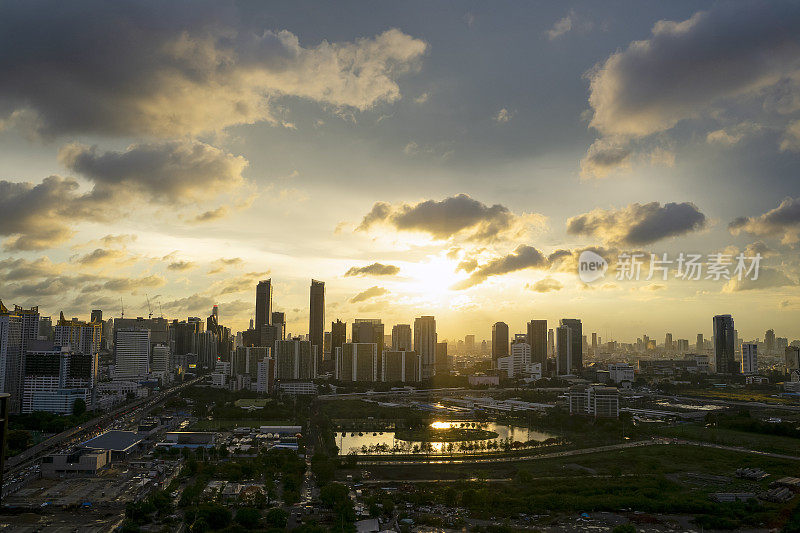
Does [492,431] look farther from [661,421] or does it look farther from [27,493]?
[27,493]

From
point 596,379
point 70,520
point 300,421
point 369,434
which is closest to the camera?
point 70,520

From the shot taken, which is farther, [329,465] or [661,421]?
[661,421]

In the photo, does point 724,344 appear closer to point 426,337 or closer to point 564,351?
point 564,351

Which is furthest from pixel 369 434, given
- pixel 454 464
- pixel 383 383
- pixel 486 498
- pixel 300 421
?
pixel 383 383

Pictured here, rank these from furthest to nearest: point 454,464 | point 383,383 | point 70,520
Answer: point 383,383 → point 454,464 → point 70,520

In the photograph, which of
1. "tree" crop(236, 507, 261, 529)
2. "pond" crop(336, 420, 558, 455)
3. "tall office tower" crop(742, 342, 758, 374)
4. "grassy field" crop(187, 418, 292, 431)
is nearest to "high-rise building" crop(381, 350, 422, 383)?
"pond" crop(336, 420, 558, 455)

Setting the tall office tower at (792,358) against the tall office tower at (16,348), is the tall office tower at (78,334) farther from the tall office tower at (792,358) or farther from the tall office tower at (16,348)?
the tall office tower at (792,358)

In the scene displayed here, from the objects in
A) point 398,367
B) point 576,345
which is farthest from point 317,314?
point 576,345

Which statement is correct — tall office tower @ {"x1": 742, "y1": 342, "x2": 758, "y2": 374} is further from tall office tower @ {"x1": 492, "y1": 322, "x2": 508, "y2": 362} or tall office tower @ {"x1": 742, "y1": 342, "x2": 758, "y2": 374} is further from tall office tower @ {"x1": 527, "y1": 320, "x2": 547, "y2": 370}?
tall office tower @ {"x1": 492, "y1": 322, "x2": 508, "y2": 362}
